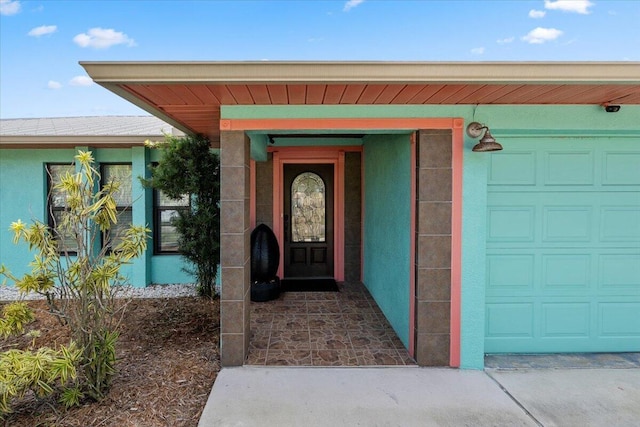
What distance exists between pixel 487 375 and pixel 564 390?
57 centimetres

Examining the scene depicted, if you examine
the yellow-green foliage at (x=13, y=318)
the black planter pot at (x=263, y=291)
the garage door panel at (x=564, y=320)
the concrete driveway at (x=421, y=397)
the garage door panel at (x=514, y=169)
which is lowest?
the concrete driveway at (x=421, y=397)

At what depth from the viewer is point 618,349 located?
344cm

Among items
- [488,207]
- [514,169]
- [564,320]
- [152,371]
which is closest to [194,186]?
[152,371]

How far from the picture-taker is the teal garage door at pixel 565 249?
11.0 ft

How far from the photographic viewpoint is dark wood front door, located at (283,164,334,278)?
6453 mm

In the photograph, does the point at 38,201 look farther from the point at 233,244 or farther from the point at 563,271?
the point at 563,271

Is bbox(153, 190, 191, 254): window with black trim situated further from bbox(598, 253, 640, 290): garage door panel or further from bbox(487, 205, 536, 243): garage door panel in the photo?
bbox(598, 253, 640, 290): garage door panel

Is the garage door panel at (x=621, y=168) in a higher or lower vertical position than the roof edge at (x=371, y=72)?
lower

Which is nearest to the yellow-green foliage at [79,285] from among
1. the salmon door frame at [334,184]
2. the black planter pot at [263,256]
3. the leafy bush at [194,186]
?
the leafy bush at [194,186]

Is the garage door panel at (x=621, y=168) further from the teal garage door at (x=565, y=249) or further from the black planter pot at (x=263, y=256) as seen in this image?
the black planter pot at (x=263, y=256)

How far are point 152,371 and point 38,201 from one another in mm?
4972

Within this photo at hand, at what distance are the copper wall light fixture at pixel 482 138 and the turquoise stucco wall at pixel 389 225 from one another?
0.61 metres

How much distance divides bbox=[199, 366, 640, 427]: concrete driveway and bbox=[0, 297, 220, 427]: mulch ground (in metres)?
0.25

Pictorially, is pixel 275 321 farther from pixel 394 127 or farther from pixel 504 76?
pixel 504 76
